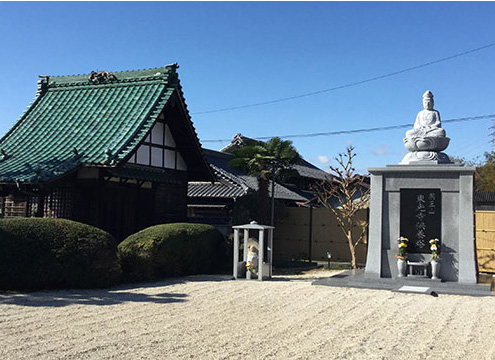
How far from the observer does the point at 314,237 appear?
20.2 m

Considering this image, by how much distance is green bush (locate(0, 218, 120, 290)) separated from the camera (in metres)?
10.8

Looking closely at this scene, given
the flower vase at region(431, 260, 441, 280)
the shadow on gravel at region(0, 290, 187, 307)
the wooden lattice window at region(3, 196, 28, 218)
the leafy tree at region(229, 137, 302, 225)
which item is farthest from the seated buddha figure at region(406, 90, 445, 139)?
the wooden lattice window at region(3, 196, 28, 218)

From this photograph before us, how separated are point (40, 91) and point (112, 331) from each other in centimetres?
1475

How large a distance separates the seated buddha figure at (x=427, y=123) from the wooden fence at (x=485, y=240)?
14.3 ft

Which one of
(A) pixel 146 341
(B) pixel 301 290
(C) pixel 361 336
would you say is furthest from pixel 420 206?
(A) pixel 146 341

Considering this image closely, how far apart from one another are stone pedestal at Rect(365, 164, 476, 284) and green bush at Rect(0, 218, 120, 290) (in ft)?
22.4

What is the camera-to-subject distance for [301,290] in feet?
39.9

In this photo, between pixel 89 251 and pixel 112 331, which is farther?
pixel 89 251

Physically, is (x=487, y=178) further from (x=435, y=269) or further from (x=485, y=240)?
(x=435, y=269)

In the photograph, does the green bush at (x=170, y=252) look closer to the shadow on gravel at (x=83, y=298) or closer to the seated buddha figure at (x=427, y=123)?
the shadow on gravel at (x=83, y=298)

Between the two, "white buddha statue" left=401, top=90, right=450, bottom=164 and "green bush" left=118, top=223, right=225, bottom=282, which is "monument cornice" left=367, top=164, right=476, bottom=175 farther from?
"green bush" left=118, top=223, right=225, bottom=282

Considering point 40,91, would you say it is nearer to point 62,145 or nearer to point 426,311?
point 62,145

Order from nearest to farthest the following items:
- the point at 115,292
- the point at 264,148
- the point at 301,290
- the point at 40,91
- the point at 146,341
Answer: the point at 146,341, the point at 115,292, the point at 301,290, the point at 40,91, the point at 264,148

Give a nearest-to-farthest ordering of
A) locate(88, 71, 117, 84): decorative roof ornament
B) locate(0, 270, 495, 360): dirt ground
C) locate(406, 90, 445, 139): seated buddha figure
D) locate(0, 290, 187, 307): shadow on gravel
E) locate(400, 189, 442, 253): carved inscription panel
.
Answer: locate(0, 270, 495, 360): dirt ground < locate(0, 290, 187, 307): shadow on gravel < locate(400, 189, 442, 253): carved inscription panel < locate(406, 90, 445, 139): seated buddha figure < locate(88, 71, 117, 84): decorative roof ornament
